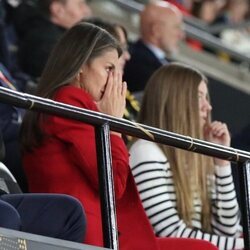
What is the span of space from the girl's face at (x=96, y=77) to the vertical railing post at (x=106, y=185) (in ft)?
2.00

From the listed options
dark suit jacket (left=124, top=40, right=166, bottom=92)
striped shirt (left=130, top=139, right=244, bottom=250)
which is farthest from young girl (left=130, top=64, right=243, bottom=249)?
dark suit jacket (left=124, top=40, right=166, bottom=92)

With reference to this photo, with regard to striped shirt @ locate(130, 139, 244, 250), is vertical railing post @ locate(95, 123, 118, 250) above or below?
Result: below

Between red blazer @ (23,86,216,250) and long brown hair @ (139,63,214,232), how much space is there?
721mm

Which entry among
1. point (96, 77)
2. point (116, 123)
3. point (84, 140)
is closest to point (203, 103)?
point (96, 77)

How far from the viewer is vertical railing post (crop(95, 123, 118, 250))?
4.16 metres

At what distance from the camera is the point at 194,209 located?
5.33m

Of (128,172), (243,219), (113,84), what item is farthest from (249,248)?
(113,84)

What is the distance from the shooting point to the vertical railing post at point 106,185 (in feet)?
13.6

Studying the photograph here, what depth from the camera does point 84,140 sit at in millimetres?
4527

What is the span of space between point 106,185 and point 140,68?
3702 millimetres

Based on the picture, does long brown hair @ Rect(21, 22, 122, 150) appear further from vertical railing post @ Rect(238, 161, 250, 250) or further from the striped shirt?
vertical railing post @ Rect(238, 161, 250, 250)

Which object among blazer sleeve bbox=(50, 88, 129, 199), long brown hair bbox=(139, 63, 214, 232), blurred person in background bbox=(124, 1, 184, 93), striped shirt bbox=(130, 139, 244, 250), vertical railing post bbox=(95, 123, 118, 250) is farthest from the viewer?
blurred person in background bbox=(124, 1, 184, 93)

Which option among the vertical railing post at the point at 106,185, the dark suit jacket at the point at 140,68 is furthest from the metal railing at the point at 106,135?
the dark suit jacket at the point at 140,68

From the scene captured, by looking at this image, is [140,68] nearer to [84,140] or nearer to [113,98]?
[113,98]
